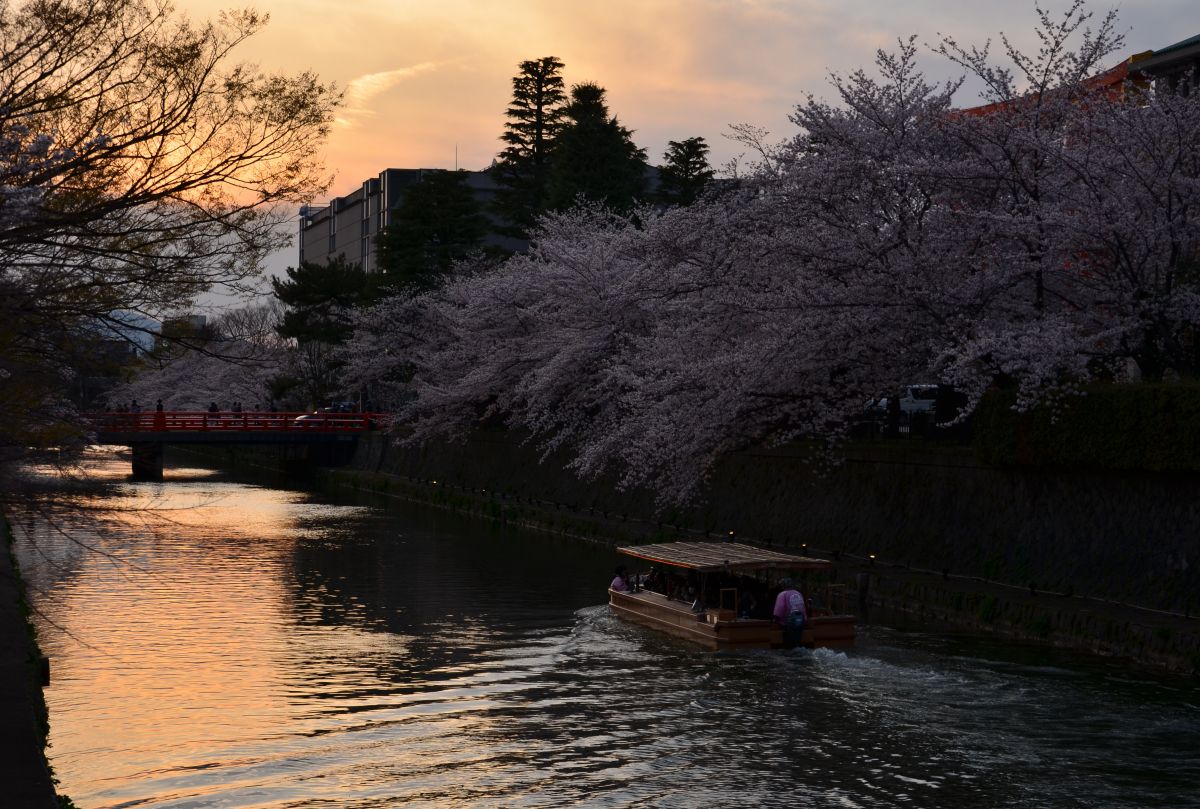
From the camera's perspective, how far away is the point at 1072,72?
98.6ft

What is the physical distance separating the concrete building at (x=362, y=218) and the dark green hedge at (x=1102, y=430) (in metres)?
82.6

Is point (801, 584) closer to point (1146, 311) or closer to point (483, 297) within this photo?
point (1146, 311)

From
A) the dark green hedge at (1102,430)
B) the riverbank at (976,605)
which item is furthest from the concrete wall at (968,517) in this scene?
the dark green hedge at (1102,430)

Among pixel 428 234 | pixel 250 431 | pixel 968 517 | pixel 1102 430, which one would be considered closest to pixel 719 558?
pixel 968 517

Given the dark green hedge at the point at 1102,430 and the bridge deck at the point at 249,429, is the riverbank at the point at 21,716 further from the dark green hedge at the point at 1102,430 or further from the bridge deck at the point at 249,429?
the bridge deck at the point at 249,429

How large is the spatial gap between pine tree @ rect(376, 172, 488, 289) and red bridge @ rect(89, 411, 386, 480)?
10.0m

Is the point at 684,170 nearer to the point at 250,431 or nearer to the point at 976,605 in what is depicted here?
the point at 250,431

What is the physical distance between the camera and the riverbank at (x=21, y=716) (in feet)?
41.3

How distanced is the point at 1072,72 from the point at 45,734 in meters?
24.4

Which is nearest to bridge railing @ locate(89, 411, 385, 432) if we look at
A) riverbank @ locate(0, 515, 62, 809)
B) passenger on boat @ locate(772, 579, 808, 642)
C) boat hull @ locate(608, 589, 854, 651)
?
riverbank @ locate(0, 515, 62, 809)

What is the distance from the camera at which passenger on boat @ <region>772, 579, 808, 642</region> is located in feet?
79.5

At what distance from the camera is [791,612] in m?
24.3

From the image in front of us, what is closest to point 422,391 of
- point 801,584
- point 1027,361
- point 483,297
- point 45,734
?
point 483,297

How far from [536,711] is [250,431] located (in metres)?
58.6
